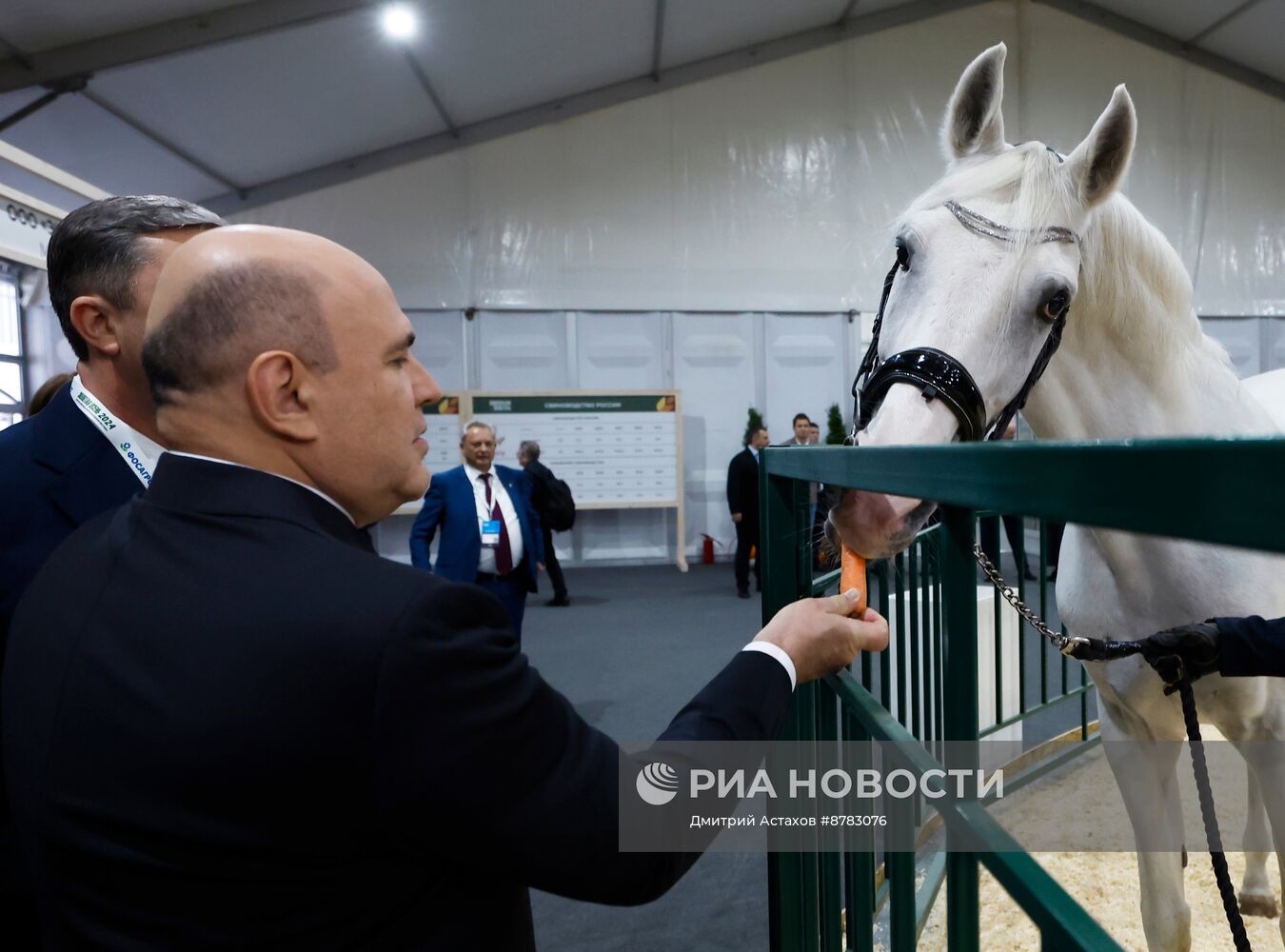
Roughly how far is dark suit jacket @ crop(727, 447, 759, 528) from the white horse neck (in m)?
5.85

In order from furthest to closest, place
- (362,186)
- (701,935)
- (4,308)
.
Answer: (362,186)
(4,308)
(701,935)

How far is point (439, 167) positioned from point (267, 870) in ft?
32.8

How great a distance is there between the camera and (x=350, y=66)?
7.37m

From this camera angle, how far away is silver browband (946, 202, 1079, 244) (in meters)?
1.50

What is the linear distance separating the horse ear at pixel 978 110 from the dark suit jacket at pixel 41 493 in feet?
6.33

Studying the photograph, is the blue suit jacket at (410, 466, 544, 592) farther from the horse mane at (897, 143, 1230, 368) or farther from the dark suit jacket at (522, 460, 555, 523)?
the horse mane at (897, 143, 1230, 368)

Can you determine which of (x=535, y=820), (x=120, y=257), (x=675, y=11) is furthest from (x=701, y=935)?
(x=675, y=11)

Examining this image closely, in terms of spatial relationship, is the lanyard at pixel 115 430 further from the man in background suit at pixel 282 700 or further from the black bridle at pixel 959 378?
the black bridle at pixel 959 378

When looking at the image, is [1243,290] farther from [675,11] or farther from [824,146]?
[675,11]

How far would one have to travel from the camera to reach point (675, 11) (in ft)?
27.3

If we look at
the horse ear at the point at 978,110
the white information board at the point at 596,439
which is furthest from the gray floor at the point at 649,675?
the horse ear at the point at 978,110

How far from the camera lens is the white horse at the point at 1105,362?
4.84ft

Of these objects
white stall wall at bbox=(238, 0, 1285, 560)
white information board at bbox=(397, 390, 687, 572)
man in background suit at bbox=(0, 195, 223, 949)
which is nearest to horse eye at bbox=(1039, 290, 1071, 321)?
man in background suit at bbox=(0, 195, 223, 949)

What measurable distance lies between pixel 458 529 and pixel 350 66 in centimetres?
582
